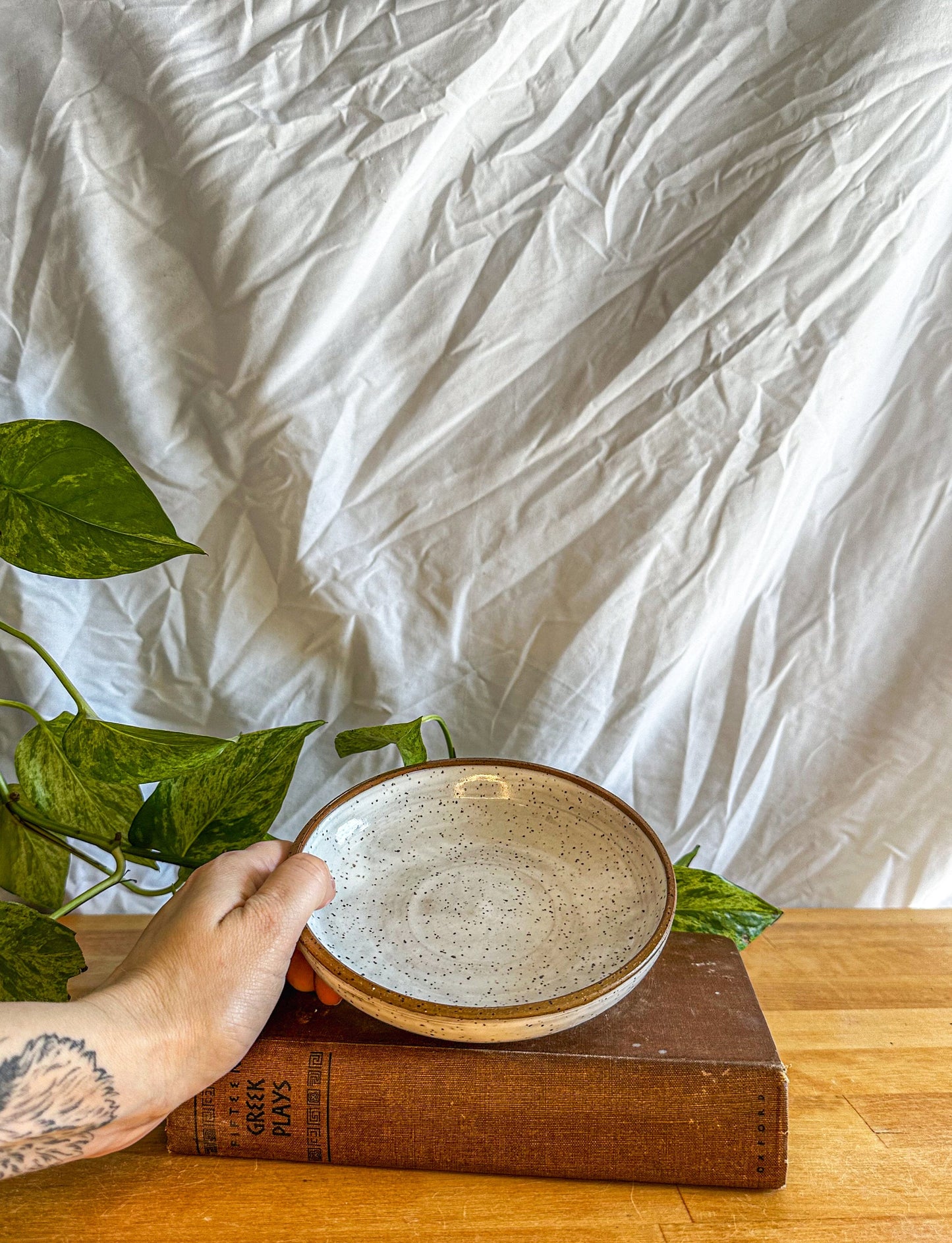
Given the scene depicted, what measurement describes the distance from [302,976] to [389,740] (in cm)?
20

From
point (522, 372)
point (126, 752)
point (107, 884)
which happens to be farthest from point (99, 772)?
point (522, 372)

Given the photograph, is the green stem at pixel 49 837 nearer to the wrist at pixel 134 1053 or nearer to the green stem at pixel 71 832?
the green stem at pixel 71 832

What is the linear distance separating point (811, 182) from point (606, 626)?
0.38 metres

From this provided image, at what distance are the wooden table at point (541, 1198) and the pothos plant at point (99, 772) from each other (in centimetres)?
13

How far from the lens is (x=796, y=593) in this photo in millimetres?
848

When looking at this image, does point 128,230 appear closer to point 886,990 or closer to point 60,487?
point 60,487

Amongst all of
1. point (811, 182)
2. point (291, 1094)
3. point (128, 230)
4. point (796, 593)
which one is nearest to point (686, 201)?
point (811, 182)

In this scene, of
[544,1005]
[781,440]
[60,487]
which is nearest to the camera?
[544,1005]

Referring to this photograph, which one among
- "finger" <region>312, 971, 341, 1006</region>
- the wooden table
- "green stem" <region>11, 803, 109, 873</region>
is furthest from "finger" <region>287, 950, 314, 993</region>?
"green stem" <region>11, 803, 109, 873</region>

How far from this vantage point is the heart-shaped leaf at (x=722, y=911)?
0.75 meters

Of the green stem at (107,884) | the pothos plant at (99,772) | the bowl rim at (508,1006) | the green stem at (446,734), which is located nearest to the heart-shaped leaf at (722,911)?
the pothos plant at (99,772)

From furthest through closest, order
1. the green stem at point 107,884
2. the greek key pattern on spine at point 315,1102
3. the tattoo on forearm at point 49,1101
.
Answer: the green stem at point 107,884 → the greek key pattern on spine at point 315,1102 → the tattoo on forearm at point 49,1101

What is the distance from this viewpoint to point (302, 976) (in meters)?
0.67

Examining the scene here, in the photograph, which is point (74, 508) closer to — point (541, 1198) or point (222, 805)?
point (222, 805)
